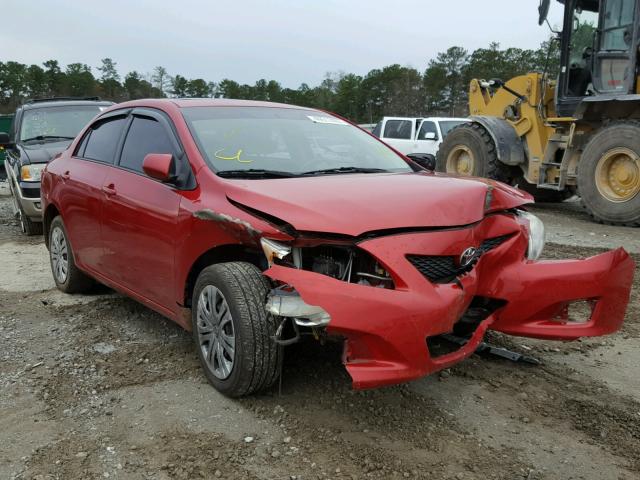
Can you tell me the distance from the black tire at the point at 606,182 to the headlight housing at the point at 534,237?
17.8ft

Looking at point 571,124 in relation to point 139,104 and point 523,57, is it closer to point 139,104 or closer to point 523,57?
point 139,104

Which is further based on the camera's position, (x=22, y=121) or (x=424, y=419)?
(x=22, y=121)

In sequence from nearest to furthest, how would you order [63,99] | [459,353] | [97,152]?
[459,353]
[97,152]
[63,99]

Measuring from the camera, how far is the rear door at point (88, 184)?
454cm

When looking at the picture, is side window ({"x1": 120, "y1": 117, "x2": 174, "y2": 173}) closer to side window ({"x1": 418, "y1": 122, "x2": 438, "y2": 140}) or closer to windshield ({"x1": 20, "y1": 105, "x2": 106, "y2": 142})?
windshield ({"x1": 20, "y1": 105, "x2": 106, "y2": 142})

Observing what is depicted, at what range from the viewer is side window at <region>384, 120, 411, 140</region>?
1667 centimetres

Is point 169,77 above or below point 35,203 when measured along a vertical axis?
above

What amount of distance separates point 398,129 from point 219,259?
14106 millimetres

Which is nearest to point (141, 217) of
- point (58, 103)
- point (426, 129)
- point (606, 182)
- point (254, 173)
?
point (254, 173)

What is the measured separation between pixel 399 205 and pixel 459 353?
800mm

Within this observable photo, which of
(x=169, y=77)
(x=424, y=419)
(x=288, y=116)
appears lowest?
(x=424, y=419)

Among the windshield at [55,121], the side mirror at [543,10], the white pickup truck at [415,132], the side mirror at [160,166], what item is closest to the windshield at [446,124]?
the white pickup truck at [415,132]

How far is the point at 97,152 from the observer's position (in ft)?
15.8

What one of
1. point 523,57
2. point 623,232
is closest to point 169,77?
point 523,57
